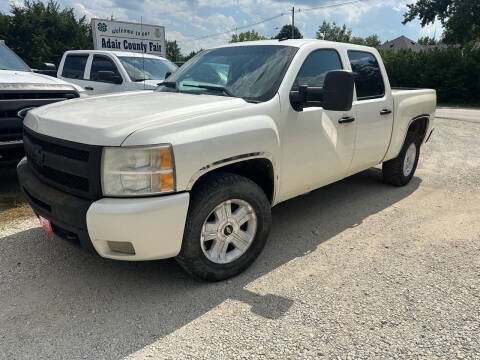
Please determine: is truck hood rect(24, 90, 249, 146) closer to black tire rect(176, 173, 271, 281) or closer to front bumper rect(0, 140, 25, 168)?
black tire rect(176, 173, 271, 281)

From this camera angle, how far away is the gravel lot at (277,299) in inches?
96.0

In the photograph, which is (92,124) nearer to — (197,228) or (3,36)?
(197,228)

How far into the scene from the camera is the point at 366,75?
15.0 feet

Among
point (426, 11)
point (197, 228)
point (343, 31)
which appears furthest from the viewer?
point (343, 31)

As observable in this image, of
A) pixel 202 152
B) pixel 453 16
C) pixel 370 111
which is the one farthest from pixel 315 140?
pixel 453 16

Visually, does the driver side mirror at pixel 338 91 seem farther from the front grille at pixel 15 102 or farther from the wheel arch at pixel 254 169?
the front grille at pixel 15 102

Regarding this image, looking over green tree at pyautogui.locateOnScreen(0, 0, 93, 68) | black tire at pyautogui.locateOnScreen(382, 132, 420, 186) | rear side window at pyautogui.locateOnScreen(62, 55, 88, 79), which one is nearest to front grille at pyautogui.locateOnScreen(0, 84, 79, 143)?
rear side window at pyautogui.locateOnScreen(62, 55, 88, 79)

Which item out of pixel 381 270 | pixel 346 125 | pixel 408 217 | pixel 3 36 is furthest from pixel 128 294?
pixel 3 36

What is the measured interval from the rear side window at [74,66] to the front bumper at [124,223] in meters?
6.83

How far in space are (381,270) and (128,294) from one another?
2053mm

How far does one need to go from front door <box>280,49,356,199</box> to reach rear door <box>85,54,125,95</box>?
17.0 feet

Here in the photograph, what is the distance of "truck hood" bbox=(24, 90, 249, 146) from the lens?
8.47 feet

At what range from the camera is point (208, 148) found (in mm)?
2754

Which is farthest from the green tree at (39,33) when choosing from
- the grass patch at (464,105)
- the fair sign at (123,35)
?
the grass patch at (464,105)
